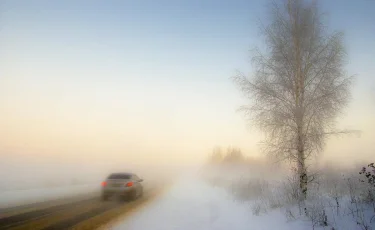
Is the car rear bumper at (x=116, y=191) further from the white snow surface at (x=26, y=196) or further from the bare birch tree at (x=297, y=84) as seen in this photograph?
the bare birch tree at (x=297, y=84)

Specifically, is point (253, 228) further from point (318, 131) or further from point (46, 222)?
point (46, 222)

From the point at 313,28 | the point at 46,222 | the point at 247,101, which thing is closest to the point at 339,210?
the point at 247,101

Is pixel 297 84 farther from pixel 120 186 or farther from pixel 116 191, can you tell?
pixel 116 191

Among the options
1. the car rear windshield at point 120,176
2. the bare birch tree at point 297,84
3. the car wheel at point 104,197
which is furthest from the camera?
the car rear windshield at point 120,176

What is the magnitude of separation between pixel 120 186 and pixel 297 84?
39.6 feet

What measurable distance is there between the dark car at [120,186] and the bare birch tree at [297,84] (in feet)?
31.1

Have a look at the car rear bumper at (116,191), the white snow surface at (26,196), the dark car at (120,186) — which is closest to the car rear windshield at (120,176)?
the dark car at (120,186)

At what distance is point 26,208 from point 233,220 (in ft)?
31.2

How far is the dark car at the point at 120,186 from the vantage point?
14000 millimetres

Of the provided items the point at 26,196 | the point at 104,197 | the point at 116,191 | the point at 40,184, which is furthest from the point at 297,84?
the point at 40,184

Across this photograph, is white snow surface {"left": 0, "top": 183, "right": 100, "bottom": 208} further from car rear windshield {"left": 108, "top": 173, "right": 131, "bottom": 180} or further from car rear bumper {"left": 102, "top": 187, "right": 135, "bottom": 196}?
car rear windshield {"left": 108, "top": 173, "right": 131, "bottom": 180}

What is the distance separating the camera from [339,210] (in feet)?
20.2

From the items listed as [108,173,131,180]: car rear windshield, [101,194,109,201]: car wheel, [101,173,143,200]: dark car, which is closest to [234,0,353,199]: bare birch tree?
[101,173,143,200]: dark car

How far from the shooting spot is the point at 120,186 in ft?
46.9
